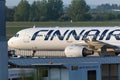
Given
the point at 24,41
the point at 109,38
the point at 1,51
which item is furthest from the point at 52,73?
the point at 24,41

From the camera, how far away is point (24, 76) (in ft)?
117

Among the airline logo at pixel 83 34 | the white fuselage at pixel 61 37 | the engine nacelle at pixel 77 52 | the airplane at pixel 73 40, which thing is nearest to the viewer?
the engine nacelle at pixel 77 52

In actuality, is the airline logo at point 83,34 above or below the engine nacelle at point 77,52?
above

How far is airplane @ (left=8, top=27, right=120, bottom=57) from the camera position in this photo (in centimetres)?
7356

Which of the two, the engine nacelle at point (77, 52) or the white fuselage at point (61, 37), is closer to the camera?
the engine nacelle at point (77, 52)

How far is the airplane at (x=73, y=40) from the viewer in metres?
73.6

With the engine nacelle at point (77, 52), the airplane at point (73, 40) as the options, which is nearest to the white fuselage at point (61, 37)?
the airplane at point (73, 40)

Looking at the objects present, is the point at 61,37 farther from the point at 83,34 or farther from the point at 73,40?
the point at 83,34

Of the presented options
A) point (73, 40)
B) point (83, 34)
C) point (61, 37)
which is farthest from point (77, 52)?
point (61, 37)

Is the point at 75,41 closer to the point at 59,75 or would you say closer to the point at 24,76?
the point at 59,75

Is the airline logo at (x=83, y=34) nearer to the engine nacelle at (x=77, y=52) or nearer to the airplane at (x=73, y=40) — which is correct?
the airplane at (x=73, y=40)

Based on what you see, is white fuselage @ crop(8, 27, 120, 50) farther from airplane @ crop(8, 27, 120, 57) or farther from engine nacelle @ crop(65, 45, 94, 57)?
engine nacelle @ crop(65, 45, 94, 57)

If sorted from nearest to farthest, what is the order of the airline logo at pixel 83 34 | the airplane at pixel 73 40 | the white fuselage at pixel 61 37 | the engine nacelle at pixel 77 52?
the engine nacelle at pixel 77 52 < the airplane at pixel 73 40 < the airline logo at pixel 83 34 < the white fuselage at pixel 61 37

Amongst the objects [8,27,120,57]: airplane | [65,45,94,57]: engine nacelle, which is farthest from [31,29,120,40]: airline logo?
[65,45,94,57]: engine nacelle
